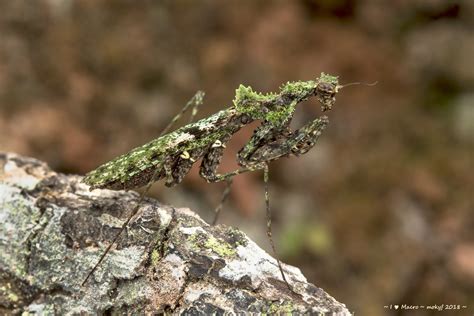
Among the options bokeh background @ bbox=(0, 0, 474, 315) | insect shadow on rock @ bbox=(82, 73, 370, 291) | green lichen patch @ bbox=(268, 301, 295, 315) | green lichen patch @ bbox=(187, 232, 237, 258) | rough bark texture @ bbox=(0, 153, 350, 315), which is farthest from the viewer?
bokeh background @ bbox=(0, 0, 474, 315)

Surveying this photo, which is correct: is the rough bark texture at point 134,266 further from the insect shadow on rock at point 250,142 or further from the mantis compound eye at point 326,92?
the mantis compound eye at point 326,92

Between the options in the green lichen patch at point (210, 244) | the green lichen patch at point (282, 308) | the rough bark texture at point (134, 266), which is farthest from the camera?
the green lichen patch at point (210, 244)

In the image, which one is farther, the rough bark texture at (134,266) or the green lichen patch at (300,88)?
the green lichen patch at (300,88)

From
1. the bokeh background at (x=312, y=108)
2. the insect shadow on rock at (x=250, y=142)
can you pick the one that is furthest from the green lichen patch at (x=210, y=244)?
the bokeh background at (x=312, y=108)

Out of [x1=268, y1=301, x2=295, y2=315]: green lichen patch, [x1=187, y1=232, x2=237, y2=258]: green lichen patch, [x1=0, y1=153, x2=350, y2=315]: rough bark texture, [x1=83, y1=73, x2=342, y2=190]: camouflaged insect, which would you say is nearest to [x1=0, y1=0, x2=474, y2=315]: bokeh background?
[x1=83, y1=73, x2=342, y2=190]: camouflaged insect

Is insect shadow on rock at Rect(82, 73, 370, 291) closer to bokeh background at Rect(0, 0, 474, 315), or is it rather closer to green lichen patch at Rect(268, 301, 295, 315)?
green lichen patch at Rect(268, 301, 295, 315)

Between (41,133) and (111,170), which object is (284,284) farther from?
(41,133)
